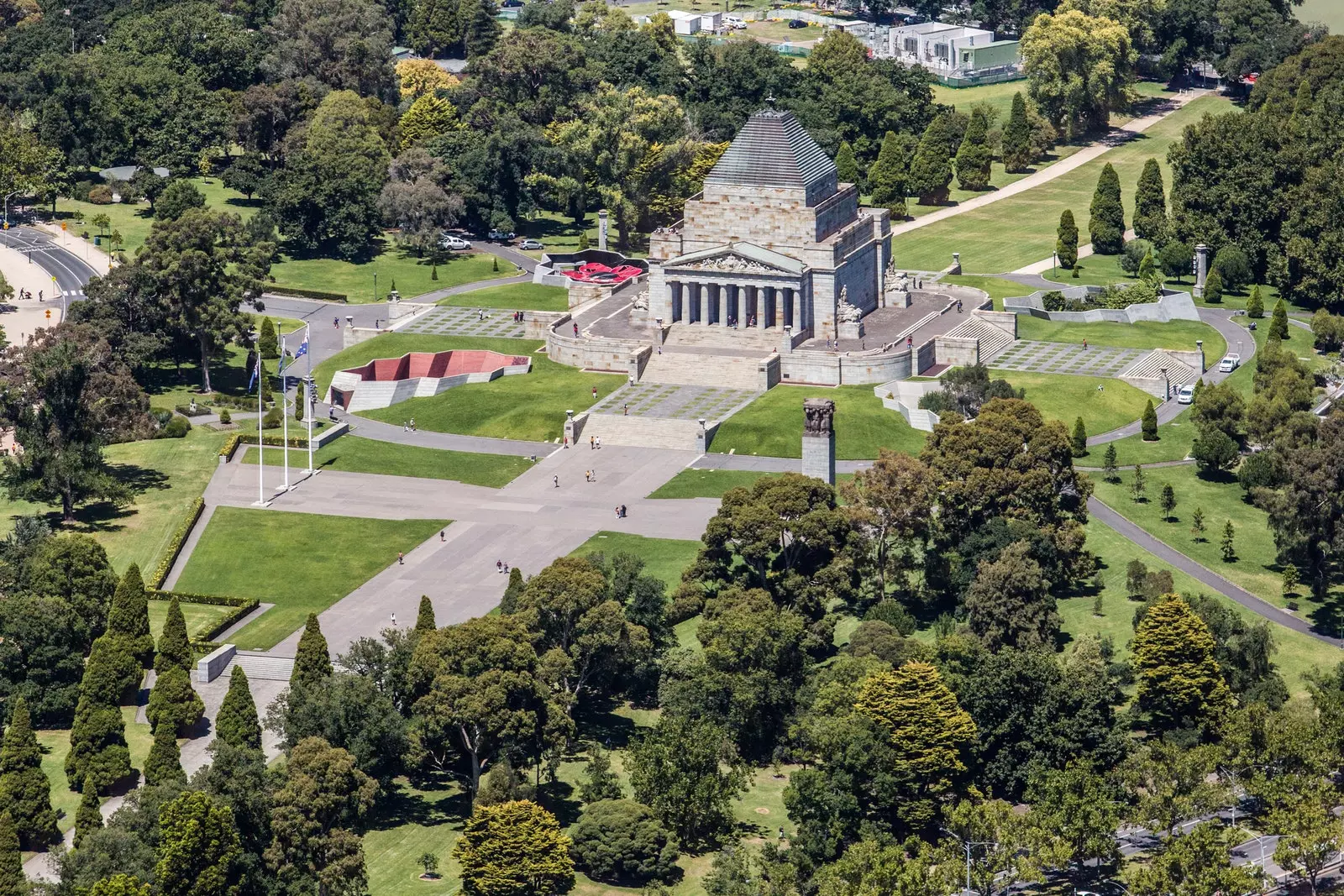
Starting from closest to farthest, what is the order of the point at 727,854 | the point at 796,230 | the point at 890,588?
the point at 727,854, the point at 890,588, the point at 796,230

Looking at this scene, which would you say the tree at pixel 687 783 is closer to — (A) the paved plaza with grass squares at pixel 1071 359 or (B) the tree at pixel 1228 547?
(B) the tree at pixel 1228 547

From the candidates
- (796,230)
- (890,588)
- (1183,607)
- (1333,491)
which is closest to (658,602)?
(890,588)

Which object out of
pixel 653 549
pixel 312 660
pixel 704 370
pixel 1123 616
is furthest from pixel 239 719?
pixel 704 370

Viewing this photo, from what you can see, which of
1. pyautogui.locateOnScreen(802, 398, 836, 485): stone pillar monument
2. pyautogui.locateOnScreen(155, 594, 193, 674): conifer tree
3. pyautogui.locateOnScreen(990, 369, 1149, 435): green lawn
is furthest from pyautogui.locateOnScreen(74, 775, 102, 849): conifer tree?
pyautogui.locateOnScreen(990, 369, 1149, 435): green lawn

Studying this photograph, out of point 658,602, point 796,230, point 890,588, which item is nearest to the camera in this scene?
point 658,602

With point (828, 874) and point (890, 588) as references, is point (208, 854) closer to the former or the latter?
point (828, 874)
